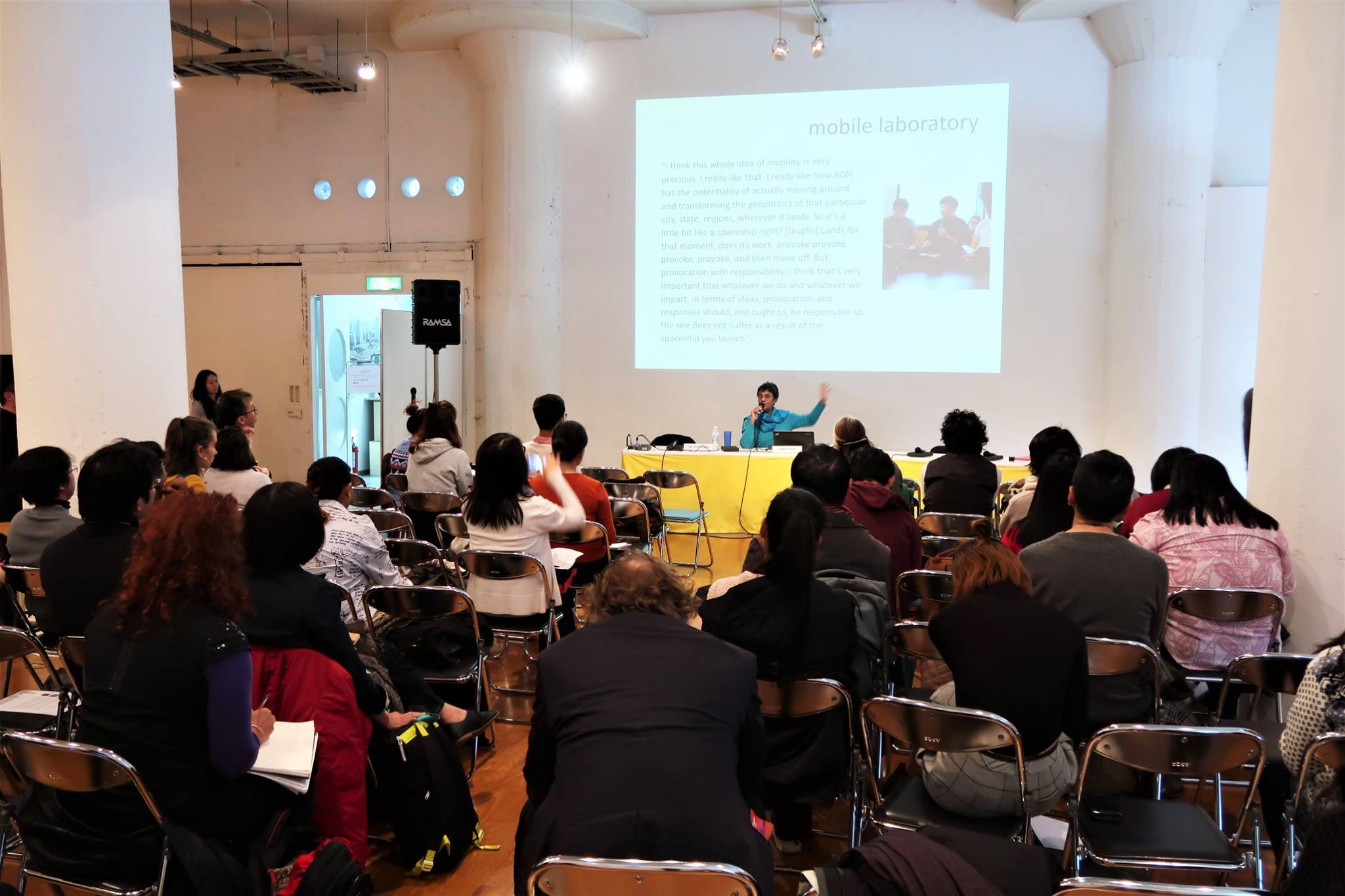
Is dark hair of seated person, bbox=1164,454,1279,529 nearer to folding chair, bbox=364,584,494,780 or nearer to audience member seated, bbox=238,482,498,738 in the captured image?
folding chair, bbox=364,584,494,780

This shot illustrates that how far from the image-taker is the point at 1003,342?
29.5 ft

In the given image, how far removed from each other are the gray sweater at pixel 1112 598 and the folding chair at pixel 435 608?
1990 mm

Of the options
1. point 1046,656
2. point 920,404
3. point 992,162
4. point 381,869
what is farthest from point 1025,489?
point 992,162

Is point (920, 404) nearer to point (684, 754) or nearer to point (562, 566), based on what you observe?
point (562, 566)

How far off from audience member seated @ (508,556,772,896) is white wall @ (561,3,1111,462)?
24.7 feet

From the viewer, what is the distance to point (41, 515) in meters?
3.93

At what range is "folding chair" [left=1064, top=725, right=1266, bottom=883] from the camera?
2.25 meters

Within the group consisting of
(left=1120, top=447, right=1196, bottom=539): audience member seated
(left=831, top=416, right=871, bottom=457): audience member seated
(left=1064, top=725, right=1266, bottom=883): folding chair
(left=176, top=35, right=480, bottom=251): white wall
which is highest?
(left=176, top=35, right=480, bottom=251): white wall

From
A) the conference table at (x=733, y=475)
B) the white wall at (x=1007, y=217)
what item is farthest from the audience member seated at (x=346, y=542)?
the white wall at (x=1007, y=217)

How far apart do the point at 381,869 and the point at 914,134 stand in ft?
25.8

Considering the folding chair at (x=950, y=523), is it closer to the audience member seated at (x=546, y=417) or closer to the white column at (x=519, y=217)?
the audience member seated at (x=546, y=417)

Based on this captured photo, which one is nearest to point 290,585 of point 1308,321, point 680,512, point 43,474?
point 43,474

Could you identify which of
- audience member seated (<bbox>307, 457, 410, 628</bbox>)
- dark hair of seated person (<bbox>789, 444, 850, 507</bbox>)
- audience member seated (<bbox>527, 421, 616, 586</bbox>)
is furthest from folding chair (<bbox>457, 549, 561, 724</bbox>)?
dark hair of seated person (<bbox>789, 444, 850, 507</bbox>)

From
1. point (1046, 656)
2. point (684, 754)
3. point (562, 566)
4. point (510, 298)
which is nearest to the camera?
point (684, 754)
